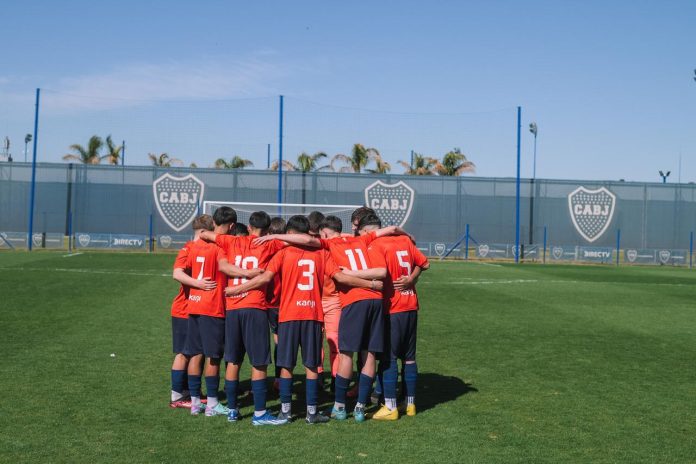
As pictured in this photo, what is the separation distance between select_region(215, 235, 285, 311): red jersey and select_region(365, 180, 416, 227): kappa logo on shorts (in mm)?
31226

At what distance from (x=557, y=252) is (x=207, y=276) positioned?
31.7 meters

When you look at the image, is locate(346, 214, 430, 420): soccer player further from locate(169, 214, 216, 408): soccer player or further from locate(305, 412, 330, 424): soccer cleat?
locate(169, 214, 216, 408): soccer player

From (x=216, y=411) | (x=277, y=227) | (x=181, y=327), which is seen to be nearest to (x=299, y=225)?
(x=277, y=227)

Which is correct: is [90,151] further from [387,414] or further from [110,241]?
[387,414]

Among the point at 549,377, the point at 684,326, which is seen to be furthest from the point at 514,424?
the point at 684,326

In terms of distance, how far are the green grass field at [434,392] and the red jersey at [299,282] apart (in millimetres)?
996

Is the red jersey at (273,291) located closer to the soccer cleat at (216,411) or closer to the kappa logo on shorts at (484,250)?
the soccer cleat at (216,411)

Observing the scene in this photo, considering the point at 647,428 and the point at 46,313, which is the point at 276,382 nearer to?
the point at 647,428

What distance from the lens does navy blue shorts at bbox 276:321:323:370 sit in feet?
20.7

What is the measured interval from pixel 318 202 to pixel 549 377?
29.2m

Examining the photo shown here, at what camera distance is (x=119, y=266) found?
78.2 feet

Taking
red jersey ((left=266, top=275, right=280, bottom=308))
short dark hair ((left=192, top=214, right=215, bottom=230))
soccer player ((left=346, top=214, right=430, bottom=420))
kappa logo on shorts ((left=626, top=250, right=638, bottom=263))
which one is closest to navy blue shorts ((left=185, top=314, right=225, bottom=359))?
red jersey ((left=266, top=275, right=280, bottom=308))

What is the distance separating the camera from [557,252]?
36062 mm

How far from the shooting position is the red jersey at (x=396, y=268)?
674cm
